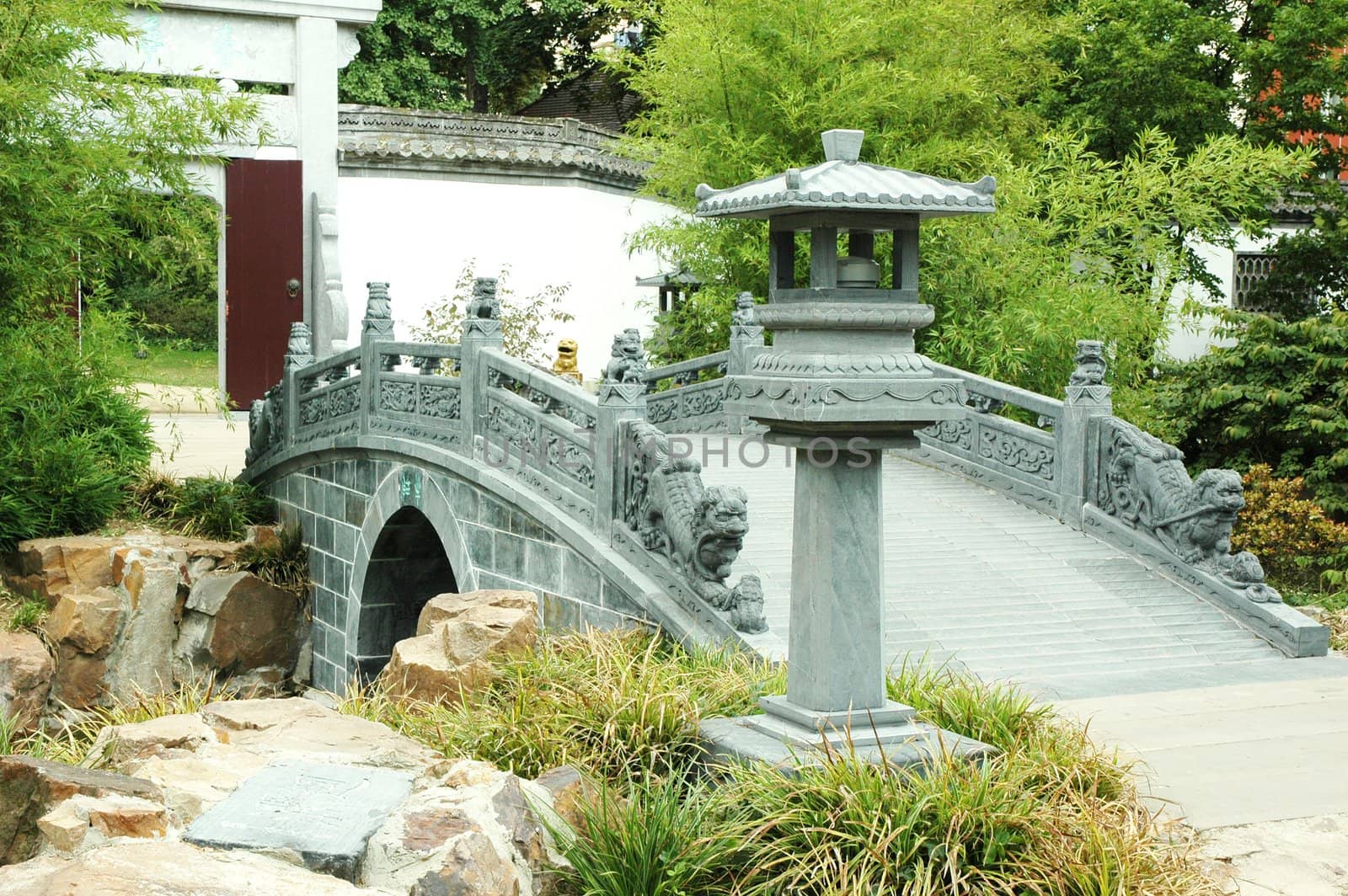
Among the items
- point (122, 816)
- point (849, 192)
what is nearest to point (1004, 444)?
point (849, 192)

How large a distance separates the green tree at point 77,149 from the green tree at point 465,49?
33.6 feet

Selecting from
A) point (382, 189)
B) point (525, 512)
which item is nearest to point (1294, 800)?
point (525, 512)

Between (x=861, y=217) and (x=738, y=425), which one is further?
(x=738, y=425)

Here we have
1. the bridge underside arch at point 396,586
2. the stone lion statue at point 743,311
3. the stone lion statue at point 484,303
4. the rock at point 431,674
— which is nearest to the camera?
the rock at point 431,674

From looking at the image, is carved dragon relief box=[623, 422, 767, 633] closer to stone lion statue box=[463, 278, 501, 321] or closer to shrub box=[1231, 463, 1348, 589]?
stone lion statue box=[463, 278, 501, 321]

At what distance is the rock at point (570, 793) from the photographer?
445 centimetres

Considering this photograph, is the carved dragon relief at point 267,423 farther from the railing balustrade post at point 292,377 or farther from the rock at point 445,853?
the rock at point 445,853

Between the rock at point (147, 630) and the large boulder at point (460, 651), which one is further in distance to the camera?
the rock at point (147, 630)

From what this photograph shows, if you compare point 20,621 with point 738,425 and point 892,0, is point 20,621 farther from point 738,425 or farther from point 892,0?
point 892,0

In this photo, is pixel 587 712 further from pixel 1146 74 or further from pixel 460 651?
pixel 1146 74

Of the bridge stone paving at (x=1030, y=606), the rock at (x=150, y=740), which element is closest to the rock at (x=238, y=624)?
the bridge stone paving at (x=1030, y=606)

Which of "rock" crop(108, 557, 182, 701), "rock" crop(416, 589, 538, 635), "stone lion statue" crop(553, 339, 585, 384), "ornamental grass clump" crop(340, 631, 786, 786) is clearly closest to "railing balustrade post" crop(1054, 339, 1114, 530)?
"ornamental grass clump" crop(340, 631, 786, 786)

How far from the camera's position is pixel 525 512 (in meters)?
9.23

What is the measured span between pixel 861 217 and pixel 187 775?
2.74 m
